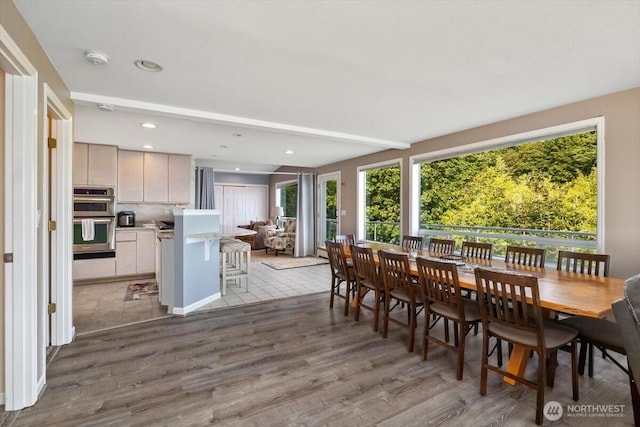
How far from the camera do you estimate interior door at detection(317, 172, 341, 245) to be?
749cm

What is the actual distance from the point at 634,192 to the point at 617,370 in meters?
1.63

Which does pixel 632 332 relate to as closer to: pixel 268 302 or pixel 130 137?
pixel 268 302

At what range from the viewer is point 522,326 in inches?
75.2

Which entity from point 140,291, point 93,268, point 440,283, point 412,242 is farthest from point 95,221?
point 440,283

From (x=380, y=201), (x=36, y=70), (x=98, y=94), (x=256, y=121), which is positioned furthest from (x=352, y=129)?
(x=36, y=70)

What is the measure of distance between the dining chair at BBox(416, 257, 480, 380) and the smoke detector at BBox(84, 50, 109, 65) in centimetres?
284

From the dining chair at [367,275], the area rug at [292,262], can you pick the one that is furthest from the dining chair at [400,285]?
the area rug at [292,262]

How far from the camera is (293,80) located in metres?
2.74

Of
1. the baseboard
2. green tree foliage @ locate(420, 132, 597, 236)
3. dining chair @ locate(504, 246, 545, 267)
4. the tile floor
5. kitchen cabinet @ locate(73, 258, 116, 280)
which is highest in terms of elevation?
green tree foliage @ locate(420, 132, 597, 236)

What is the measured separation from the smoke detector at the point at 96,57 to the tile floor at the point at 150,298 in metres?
2.54

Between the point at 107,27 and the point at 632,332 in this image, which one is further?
the point at 107,27

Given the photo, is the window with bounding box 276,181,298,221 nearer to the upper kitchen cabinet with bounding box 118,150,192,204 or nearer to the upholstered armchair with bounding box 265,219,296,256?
the upholstered armchair with bounding box 265,219,296,256

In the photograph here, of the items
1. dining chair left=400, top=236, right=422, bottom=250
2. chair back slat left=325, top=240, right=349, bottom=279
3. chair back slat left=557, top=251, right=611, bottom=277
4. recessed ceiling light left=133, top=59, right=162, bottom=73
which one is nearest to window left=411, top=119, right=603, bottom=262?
dining chair left=400, top=236, right=422, bottom=250

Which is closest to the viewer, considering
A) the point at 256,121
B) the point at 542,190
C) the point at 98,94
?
the point at 98,94
